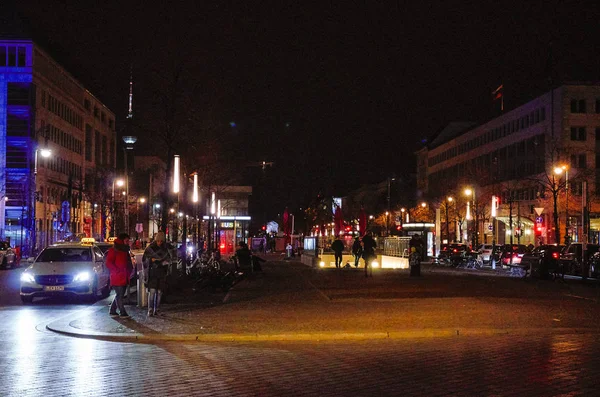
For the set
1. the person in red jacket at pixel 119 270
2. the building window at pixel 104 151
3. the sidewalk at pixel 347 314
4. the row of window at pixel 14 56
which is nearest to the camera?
the sidewalk at pixel 347 314

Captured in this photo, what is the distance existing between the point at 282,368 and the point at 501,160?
8858cm

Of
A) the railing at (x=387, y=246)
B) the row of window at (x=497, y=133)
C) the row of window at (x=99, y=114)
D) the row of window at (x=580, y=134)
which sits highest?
the row of window at (x=99, y=114)

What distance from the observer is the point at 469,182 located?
92.9 metres

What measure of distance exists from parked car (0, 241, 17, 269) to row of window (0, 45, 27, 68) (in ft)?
115

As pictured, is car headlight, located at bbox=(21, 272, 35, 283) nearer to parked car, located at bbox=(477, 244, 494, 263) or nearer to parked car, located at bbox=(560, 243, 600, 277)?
parked car, located at bbox=(560, 243, 600, 277)

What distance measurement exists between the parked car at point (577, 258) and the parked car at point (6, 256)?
3163 centimetres

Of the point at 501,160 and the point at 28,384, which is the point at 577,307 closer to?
the point at 28,384

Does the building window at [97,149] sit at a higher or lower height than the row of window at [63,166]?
higher

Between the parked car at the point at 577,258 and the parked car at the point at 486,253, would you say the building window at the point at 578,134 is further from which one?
the parked car at the point at 577,258

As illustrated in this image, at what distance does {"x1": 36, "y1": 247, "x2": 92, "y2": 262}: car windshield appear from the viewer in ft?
85.9

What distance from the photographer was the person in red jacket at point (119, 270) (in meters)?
19.8

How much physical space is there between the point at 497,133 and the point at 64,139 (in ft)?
160

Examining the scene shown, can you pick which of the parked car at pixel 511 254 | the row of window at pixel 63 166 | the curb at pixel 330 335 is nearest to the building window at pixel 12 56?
the row of window at pixel 63 166

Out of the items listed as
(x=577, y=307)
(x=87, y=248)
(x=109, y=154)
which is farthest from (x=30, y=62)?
(x=577, y=307)
